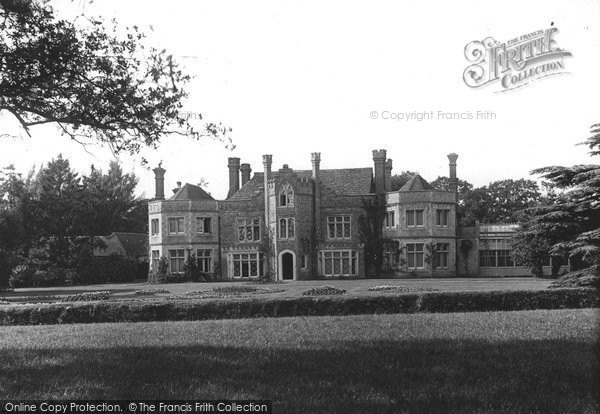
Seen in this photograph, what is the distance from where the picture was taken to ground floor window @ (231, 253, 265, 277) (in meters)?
45.6

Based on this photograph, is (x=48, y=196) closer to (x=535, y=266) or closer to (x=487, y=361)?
(x=535, y=266)

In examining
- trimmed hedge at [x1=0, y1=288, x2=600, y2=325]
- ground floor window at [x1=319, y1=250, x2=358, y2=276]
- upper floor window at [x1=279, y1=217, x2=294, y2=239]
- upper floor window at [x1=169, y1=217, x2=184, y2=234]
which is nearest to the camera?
trimmed hedge at [x1=0, y1=288, x2=600, y2=325]

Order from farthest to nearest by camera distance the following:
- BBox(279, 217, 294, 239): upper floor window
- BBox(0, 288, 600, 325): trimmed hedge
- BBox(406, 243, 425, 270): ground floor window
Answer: BBox(279, 217, 294, 239): upper floor window
BBox(406, 243, 425, 270): ground floor window
BBox(0, 288, 600, 325): trimmed hedge

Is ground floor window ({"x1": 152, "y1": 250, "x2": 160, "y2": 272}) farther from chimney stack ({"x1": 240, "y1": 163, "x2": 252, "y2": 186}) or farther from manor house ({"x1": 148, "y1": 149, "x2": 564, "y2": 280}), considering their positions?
chimney stack ({"x1": 240, "y1": 163, "x2": 252, "y2": 186})

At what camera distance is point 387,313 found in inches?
749

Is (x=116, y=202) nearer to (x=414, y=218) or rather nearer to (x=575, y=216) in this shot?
(x=414, y=218)

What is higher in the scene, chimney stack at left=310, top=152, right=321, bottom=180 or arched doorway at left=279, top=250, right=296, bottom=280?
chimney stack at left=310, top=152, right=321, bottom=180

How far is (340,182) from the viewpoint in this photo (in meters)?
47.9

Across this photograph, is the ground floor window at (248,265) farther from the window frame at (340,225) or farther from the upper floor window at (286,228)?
the window frame at (340,225)

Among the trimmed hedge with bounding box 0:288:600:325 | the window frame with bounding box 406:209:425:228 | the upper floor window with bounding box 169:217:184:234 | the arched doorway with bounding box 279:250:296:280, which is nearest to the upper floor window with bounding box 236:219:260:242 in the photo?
the arched doorway with bounding box 279:250:296:280

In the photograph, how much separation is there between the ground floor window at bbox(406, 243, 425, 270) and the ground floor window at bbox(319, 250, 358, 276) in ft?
11.3

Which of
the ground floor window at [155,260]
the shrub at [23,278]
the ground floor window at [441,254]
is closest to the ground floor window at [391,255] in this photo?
the ground floor window at [441,254]

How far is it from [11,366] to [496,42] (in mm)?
9619

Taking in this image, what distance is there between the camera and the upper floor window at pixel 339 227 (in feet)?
149
